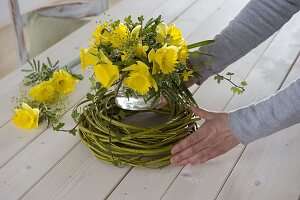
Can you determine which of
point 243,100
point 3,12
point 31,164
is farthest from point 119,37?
point 3,12

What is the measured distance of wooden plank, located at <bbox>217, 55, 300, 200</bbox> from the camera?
41.9 inches

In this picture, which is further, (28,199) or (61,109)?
(61,109)

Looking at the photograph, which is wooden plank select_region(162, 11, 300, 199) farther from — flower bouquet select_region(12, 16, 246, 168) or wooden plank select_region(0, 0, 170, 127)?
wooden plank select_region(0, 0, 170, 127)

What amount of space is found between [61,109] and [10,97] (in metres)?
0.18

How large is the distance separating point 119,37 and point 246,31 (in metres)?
0.40

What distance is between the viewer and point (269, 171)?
1130 millimetres

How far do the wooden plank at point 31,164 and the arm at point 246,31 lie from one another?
38 cm

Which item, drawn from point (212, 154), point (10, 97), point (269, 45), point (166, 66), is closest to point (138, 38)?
point (166, 66)

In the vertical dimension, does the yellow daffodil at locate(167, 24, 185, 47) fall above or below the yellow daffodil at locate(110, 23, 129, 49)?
below

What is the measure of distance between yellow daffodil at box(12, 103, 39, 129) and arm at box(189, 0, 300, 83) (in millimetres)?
423

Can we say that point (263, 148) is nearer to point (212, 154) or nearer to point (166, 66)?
point (212, 154)

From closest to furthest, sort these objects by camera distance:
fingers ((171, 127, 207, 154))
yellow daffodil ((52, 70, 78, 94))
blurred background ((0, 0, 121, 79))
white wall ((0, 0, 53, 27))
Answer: fingers ((171, 127, 207, 154)) < yellow daffodil ((52, 70, 78, 94)) < blurred background ((0, 0, 121, 79)) < white wall ((0, 0, 53, 27))

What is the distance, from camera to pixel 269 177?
43.7 inches

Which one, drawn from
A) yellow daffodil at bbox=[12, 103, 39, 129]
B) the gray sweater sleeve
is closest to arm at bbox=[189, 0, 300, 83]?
A: the gray sweater sleeve
